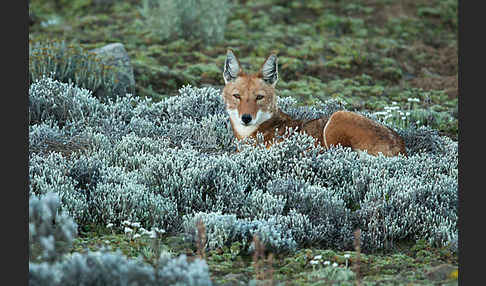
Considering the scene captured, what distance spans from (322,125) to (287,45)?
752 centimetres

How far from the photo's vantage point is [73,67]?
37.9 ft

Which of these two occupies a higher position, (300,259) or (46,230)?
(46,230)

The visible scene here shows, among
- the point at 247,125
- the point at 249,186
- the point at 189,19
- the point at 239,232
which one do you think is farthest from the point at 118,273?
the point at 189,19

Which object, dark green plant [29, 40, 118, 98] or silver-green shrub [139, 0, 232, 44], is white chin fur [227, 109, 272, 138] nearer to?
dark green plant [29, 40, 118, 98]

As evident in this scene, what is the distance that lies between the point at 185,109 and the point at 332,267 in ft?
16.8

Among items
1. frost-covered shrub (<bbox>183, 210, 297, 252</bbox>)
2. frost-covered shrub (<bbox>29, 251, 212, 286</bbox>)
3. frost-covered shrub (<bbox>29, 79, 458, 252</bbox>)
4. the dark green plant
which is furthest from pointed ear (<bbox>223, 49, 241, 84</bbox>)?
frost-covered shrub (<bbox>29, 251, 212, 286</bbox>)

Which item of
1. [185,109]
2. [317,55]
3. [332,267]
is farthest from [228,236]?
[317,55]

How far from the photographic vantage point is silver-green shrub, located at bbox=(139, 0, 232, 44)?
15.4 m

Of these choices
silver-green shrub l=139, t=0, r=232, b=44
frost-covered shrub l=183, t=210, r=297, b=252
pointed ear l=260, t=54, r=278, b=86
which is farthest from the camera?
silver-green shrub l=139, t=0, r=232, b=44

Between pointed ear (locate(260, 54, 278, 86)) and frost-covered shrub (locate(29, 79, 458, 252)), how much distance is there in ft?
2.98

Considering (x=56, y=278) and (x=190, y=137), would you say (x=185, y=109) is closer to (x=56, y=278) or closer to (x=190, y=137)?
(x=190, y=137)


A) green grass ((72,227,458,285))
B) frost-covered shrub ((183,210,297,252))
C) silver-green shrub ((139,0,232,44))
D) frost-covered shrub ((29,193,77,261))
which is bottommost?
green grass ((72,227,458,285))

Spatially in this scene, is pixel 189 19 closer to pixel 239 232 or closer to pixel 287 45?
pixel 287 45

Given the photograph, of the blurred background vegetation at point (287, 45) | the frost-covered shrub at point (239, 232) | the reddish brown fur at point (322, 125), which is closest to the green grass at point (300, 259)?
the frost-covered shrub at point (239, 232)
